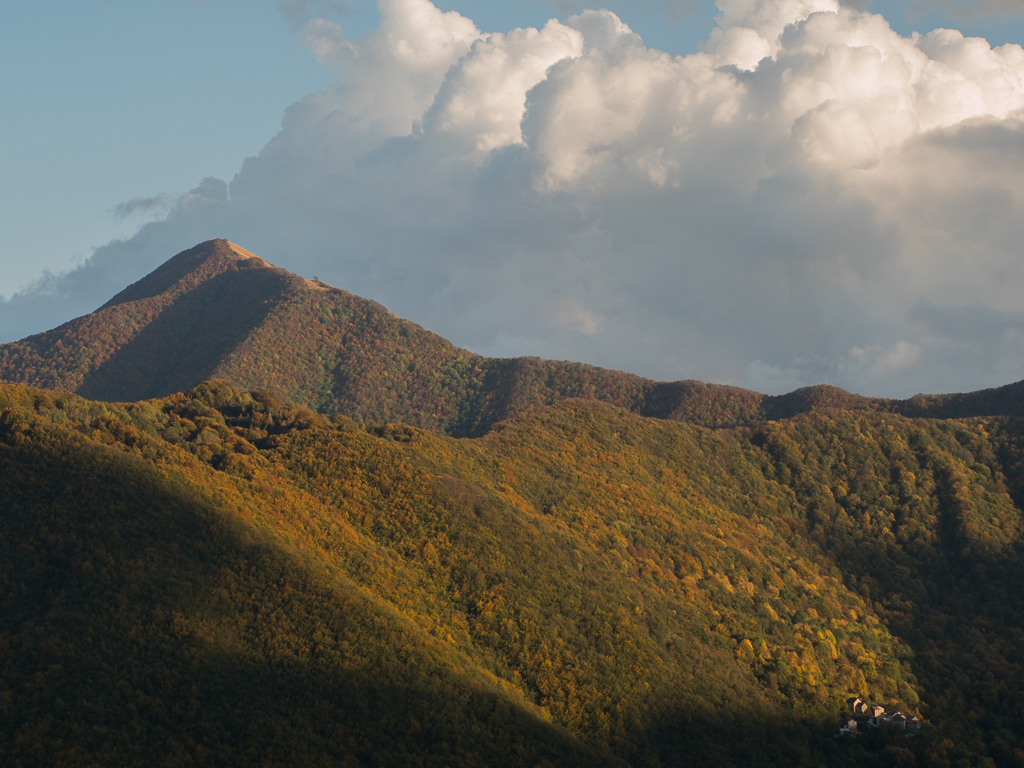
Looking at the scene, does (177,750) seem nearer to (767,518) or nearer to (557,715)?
(557,715)

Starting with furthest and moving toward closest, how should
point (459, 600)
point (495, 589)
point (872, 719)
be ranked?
point (872, 719) < point (495, 589) < point (459, 600)

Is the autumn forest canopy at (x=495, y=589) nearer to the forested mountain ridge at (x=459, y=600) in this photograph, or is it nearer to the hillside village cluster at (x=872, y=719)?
the forested mountain ridge at (x=459, y=600)

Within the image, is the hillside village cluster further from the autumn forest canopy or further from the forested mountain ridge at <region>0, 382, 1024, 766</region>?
the forested mountain ridge at <region>0, 382, 1024, 766</region>

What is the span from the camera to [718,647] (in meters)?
67.2

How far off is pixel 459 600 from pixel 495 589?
3.03m

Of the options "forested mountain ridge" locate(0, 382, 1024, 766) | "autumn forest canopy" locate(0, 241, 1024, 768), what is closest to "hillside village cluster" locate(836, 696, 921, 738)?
"autumn forest canopy" locate(0, 241, 1024, 768)

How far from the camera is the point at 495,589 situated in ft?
201

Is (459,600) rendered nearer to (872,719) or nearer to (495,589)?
(495,589)

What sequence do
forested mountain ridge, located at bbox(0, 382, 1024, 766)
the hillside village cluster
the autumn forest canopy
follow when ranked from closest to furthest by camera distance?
forested mountain ridge, located at bbox(0, 382, 1024, 766) → the autumn forest canopy → the hillside village cluster

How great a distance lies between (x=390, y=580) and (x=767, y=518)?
187 ft

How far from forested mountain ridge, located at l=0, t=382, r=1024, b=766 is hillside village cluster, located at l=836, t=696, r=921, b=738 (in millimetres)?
1240

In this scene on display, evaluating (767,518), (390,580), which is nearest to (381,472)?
(390,580)

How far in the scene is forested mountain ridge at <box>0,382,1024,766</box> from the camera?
43875mm

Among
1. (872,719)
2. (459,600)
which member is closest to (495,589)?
(459,600)
